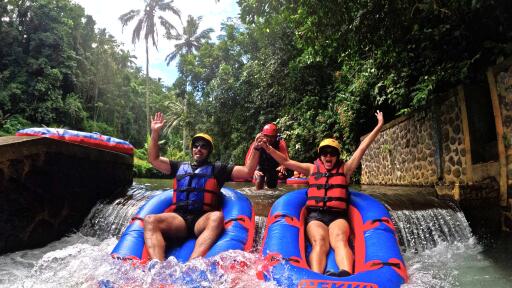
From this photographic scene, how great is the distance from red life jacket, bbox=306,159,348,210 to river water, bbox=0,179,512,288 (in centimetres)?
79

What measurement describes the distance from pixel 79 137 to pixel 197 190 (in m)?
3.30

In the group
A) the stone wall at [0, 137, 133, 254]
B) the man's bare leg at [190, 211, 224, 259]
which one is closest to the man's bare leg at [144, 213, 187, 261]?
the man's bare leg at [190, 211, 224, 259]

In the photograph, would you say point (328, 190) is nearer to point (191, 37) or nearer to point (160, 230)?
point (160, 230)

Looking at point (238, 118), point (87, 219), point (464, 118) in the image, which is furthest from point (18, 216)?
point (238, 118)

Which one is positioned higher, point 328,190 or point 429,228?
point 328,190

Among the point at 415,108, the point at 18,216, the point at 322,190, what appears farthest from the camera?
the point at 415,108

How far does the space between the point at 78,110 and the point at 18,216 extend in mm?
16662

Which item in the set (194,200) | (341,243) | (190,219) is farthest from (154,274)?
(341,243)

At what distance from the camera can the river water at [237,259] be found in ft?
8.55

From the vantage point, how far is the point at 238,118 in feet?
55.4

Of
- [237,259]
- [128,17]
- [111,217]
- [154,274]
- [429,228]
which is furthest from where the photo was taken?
[128,17]

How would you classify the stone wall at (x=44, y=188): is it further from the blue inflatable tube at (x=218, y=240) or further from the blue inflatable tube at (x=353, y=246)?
the blue inflatable tube at (x=353, y=246)

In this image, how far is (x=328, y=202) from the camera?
3494 millimetres

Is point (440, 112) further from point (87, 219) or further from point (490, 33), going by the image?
point (87, 219)
